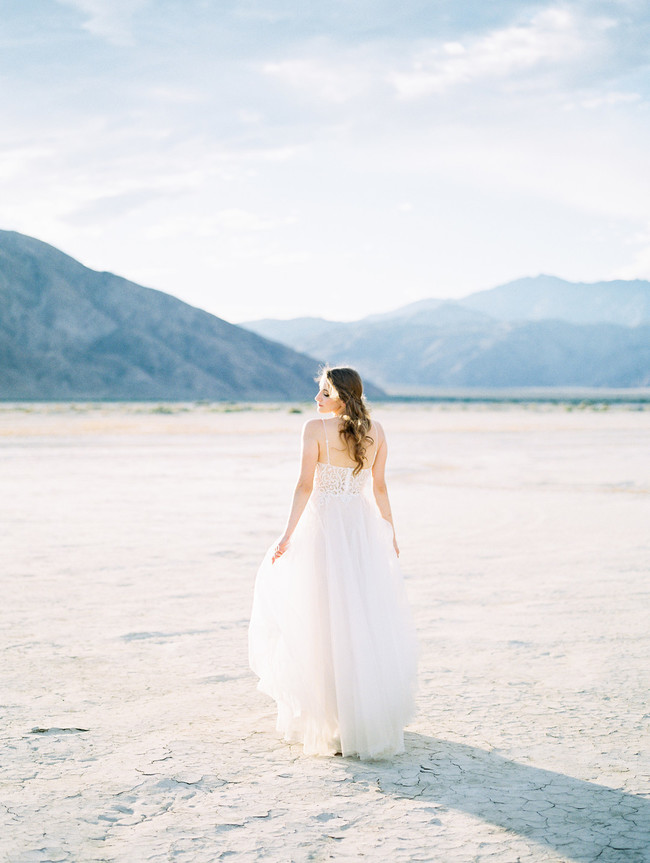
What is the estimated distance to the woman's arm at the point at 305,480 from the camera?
4.19 meters

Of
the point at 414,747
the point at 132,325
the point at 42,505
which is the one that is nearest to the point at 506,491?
the point at 42,505

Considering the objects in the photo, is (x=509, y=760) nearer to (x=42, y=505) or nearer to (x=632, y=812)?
(x=632, y=812)

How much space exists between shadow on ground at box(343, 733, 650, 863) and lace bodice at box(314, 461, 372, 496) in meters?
1.15

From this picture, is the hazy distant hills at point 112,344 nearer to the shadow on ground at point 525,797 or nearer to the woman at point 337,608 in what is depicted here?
the woman at point 337,608

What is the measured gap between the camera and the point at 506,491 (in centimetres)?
1520

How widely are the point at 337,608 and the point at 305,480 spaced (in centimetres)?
58

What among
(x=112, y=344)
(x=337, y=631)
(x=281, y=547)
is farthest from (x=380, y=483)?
(x=112, y=344)

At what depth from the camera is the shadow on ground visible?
3270 millimetres

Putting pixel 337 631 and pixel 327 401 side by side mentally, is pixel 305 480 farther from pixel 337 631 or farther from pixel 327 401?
pixel 337 631

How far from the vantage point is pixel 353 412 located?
4145 millimetres

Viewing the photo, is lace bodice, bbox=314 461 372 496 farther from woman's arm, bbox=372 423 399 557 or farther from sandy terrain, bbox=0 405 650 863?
sandy terrain, bbox=0 405 650 863

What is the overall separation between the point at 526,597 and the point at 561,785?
3.65m

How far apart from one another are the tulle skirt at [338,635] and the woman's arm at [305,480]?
4 centimetres

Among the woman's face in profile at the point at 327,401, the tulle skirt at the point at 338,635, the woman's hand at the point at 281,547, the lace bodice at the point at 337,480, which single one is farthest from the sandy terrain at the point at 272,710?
the woman's face in profile at the point at 327,401
